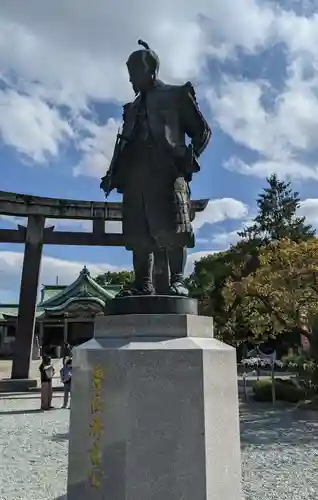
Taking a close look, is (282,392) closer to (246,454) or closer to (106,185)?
(246,454)

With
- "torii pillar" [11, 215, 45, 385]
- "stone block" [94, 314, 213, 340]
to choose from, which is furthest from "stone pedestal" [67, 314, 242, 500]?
"torii pillar" [11, 215, 45, 385]

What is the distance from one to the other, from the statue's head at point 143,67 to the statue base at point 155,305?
1.83 metres

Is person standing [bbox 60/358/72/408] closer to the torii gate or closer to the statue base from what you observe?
the torii gate

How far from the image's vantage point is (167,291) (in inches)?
152

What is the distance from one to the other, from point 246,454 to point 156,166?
482cm

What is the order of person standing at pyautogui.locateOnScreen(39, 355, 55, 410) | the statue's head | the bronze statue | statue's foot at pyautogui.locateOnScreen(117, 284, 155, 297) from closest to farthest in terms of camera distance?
statue's foot at pyautogui.locateOnScreen(117, 284, 155, 297) → the bronze statue → the statue's head → person standing at pyautogui.locateOnScreen(39, 355, 55, 410)

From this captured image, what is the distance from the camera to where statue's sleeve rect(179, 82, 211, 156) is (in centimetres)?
398

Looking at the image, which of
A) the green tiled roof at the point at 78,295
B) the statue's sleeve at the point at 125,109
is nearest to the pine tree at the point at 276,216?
the green tiled roof at the point at 78,295

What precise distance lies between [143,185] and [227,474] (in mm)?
2246

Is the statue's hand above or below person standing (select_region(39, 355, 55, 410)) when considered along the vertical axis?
above

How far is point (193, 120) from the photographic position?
4008 millimetres

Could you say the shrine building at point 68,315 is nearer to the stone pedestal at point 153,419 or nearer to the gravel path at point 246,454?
the gravel path at point 246,454

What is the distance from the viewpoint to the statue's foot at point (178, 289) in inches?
148

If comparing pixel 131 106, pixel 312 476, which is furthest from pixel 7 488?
pixel 131 106
